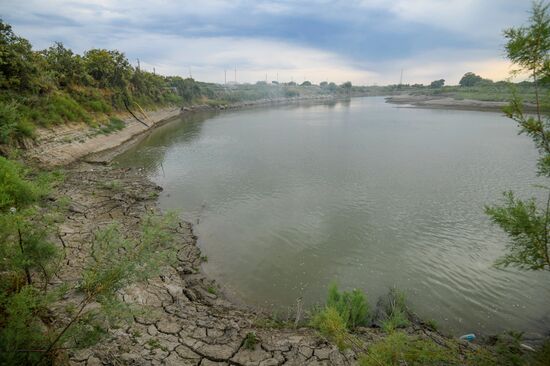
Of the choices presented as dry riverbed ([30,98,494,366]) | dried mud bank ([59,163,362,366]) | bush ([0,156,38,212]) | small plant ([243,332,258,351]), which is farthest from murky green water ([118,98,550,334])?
bush ([0,156,38,212])

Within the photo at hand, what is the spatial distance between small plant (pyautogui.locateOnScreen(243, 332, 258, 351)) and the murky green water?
233 centimetres

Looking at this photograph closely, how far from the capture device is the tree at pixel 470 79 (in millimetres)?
121438

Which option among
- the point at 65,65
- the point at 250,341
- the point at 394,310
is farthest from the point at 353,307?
the point at 65,65

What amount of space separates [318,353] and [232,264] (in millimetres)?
5112

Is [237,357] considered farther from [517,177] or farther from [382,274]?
[517,177]

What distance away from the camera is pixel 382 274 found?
32.8ft

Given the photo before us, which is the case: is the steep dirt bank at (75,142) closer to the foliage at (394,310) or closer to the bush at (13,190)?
the bush at (13,190)

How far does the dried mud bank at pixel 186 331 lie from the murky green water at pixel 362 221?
1186 millimetres

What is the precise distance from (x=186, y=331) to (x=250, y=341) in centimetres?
143

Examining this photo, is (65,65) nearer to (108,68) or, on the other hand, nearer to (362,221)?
(108,68)

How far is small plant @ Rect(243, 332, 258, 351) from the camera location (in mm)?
6055

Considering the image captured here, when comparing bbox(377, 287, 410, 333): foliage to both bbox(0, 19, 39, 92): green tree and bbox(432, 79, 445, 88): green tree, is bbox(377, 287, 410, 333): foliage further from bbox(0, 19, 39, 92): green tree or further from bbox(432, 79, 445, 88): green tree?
bbox(432, 79, 445, 88): green tree

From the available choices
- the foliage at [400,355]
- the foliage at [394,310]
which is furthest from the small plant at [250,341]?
the foliage at [394,310]

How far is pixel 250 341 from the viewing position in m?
6.13
